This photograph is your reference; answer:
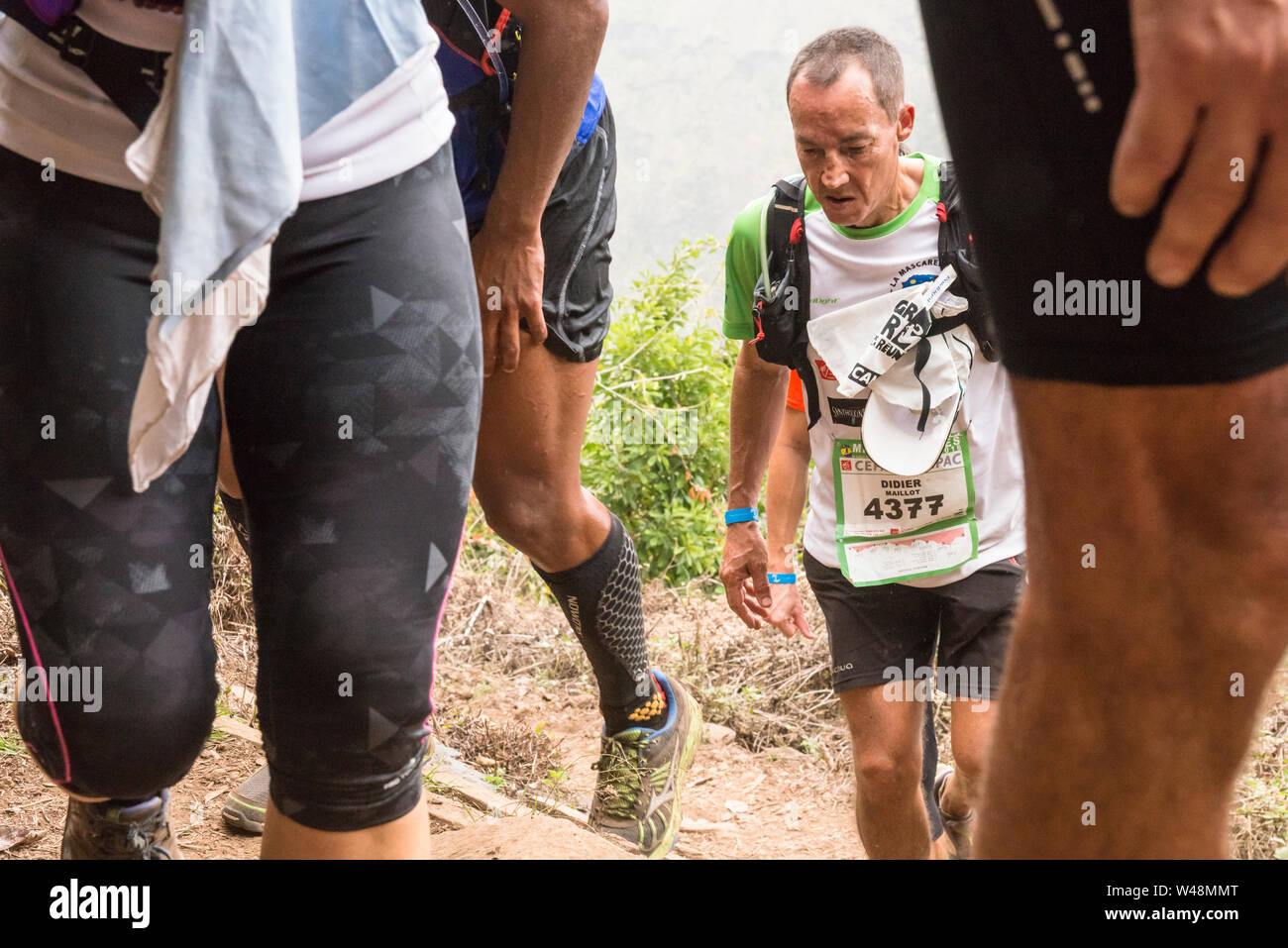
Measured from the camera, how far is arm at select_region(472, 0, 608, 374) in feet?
7.00

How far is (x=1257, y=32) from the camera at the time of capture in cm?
97

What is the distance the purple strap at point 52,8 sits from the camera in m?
1.52

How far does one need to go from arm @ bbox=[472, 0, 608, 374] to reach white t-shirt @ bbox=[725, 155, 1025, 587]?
3.04ft

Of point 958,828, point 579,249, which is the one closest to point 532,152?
point 579,249

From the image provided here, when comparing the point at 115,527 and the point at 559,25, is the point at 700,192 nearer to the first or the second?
the point at 559,25

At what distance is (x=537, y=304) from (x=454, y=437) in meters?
0.79
